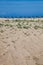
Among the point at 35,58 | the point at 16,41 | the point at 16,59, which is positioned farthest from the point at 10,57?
the point at 16,41

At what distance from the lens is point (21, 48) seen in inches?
243

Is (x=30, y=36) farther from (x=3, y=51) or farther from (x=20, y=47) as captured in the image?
(x=3, y=51)

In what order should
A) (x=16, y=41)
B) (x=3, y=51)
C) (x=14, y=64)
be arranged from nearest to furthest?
(x=14, y=64), (x=3, y=51), (x=16, y=41)

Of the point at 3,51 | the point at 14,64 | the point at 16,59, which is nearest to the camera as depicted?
the point at 14,64

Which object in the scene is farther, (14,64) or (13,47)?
(13,47)

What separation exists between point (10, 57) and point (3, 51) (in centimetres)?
52

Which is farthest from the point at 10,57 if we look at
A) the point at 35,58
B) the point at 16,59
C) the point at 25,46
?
the point at 25,46

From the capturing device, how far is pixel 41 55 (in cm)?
557

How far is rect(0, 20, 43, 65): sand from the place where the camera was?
5188mm

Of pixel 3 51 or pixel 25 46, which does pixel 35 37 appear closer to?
pixel 25 46

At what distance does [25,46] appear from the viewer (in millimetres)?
6383

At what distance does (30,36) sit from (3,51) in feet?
6.48

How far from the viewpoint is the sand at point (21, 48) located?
519 cm

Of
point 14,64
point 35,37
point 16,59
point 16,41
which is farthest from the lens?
point 35,37
